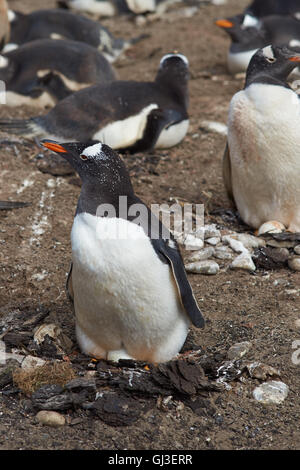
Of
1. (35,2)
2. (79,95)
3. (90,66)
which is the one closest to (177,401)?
(79,95)

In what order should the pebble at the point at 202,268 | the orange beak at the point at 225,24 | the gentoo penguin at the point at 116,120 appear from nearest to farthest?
the pebble at the point at 202,268, the gentoo penguin at the point at 116,120, the orange beak at the point at 225,24

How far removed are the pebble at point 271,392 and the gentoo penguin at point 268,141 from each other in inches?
66.8

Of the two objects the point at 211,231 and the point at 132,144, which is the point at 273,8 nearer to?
the point at 132,144

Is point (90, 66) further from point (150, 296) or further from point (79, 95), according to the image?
point (150, 296)

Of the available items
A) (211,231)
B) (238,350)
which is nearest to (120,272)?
(238,350)

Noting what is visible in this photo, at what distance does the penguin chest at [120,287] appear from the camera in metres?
3.21

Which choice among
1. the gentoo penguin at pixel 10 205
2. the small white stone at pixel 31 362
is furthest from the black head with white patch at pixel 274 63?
the small white stone at pixel 31 362

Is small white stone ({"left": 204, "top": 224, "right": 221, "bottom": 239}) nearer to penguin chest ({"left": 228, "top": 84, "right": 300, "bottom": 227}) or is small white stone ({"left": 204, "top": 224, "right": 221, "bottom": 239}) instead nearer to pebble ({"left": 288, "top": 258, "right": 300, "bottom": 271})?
penguin chest ({"left": 228, "top": 84, "right": 300, "bottom": 227})

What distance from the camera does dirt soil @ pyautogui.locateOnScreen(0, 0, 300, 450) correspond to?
2.99m

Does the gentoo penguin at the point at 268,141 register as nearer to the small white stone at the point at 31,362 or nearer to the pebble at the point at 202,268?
the pebble at the point at 202,268

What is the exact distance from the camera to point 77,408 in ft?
10.2

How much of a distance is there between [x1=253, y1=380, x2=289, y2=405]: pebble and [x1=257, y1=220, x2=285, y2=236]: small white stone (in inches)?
63.2
